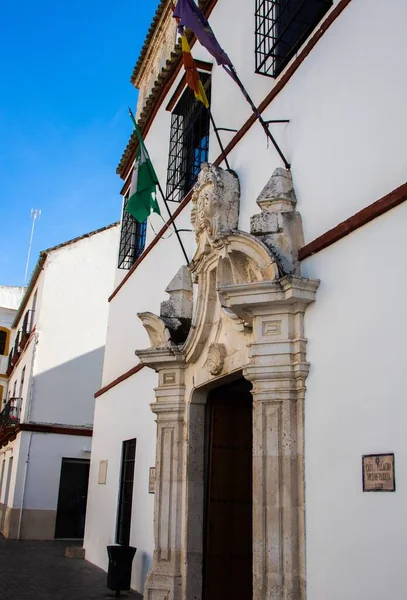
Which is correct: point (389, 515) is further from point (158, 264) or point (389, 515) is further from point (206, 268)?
point (158, 264)

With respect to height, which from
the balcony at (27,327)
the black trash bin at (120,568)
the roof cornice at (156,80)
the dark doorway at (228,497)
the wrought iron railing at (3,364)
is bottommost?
the black trash bin at (120,568)

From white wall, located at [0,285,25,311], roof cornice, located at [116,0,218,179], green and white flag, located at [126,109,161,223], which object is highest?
white wall, located at [0,285,25,311]

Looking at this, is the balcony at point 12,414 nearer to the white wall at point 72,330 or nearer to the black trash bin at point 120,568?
the white wall at point 72,330

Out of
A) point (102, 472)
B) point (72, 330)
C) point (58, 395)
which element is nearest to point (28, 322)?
point (72, 330)

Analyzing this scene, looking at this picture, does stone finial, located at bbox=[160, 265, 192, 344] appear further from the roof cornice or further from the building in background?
the building in background

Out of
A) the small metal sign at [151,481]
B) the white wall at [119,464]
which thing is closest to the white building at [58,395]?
the white wall at [119,464]

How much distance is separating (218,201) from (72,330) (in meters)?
11.6

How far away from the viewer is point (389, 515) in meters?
3.91

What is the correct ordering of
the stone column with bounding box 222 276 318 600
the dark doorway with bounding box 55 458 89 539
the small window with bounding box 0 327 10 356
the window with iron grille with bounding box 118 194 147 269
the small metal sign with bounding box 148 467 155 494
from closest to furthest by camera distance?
the stone column with bounding box 222 276 318 600, the small metal sign with bounding box 148 467 155 494, the window with iron grille with bounding box 118 194 147 269, the dark doorway with bounding box 55 458 89 539, the small window with bounding box 0 327 10 356

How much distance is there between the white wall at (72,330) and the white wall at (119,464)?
16.7ft

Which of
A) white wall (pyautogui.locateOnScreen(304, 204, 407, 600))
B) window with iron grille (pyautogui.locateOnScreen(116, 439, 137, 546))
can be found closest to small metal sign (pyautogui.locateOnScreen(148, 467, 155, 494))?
window with iron grille (pyautogui.locateOnScreen(116, 439, 137, 546))

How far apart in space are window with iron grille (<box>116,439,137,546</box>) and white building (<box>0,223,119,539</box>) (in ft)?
23.3

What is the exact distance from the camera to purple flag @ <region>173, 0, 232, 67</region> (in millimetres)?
5629

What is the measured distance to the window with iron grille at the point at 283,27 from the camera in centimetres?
564
